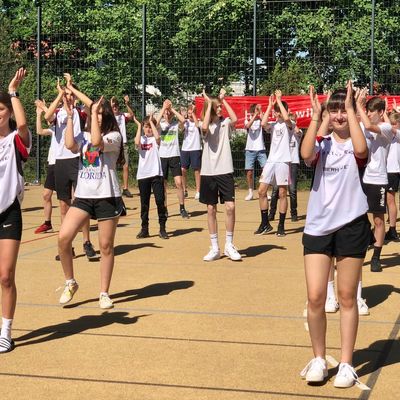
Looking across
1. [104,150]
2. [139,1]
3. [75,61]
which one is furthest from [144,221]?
[139,1]

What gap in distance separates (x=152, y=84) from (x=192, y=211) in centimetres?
641

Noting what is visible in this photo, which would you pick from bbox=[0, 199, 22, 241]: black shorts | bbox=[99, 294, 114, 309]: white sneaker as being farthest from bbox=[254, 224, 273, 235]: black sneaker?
bbox=[0, 199, 22, 241]: black shorts

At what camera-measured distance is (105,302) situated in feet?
23.8

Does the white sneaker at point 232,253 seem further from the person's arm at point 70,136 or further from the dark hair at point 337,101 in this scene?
the dark hair at point 337,101

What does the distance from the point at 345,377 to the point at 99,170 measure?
3.33m

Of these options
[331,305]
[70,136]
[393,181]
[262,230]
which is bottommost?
[262,230]

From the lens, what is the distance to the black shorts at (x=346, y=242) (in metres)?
5.15

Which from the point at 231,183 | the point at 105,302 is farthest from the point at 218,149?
the point at 105,302

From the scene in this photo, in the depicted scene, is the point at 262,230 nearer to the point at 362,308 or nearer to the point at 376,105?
the point at 376,105

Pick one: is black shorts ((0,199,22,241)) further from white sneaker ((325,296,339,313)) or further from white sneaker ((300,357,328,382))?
white sneaker ((325,296,339,313))

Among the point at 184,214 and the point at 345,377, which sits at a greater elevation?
the point at 345,377

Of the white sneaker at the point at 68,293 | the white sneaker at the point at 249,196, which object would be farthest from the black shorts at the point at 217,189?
the white sneaker at the point at 249,196

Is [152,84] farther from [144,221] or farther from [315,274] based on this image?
[315,274]

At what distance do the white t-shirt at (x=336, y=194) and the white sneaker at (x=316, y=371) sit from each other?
81 centimetres
